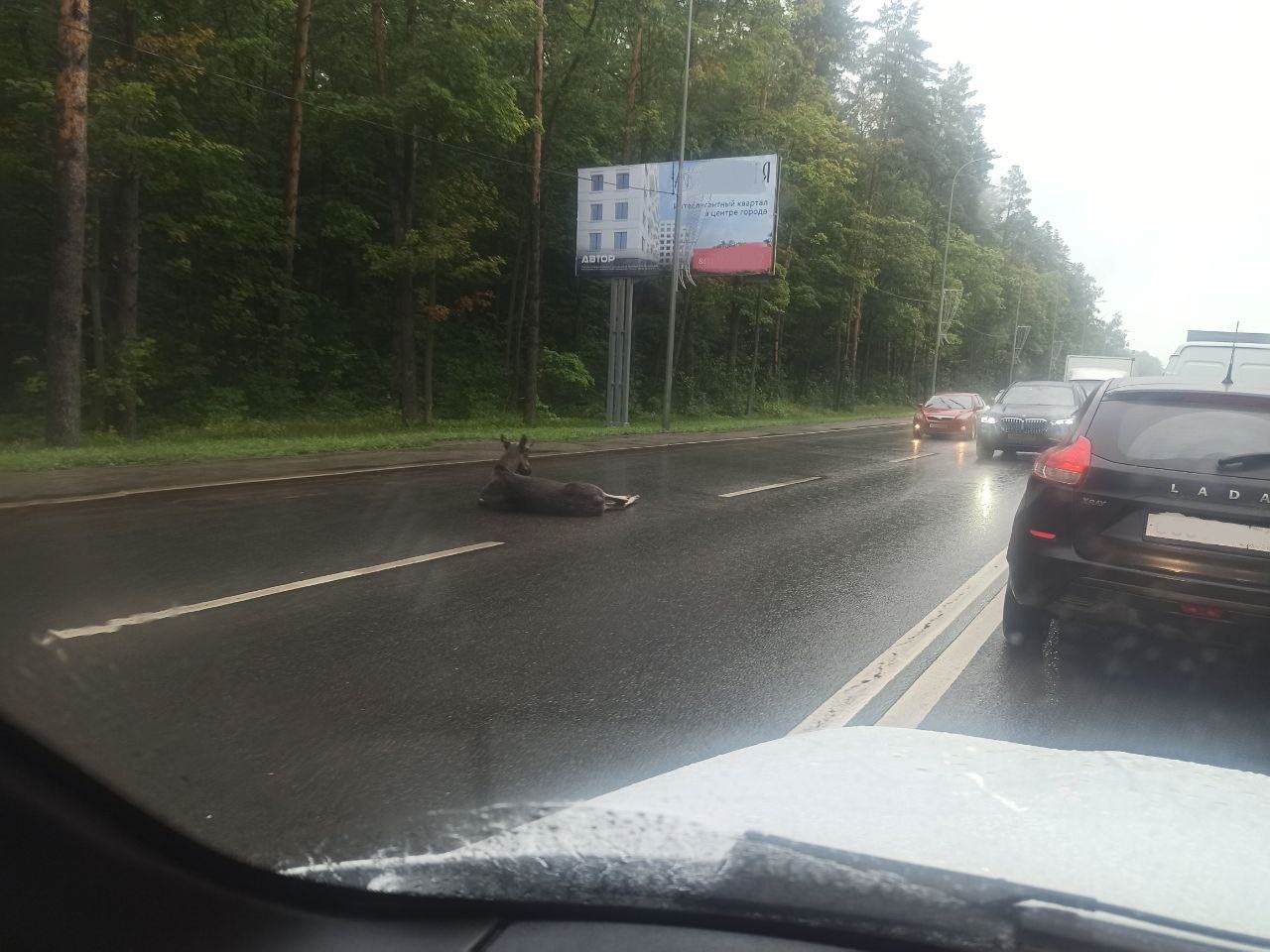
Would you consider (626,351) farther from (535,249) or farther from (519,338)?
(519,338)

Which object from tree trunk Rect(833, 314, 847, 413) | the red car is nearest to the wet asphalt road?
the red car

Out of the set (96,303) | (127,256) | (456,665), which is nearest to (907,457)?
(456,665)

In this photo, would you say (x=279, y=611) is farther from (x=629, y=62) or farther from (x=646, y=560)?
(x=629, y=62)

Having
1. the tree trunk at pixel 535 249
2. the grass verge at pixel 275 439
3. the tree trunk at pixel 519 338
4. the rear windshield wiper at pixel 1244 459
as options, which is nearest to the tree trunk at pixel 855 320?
the tree trunk at pixel 519 338

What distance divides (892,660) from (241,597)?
405 cm

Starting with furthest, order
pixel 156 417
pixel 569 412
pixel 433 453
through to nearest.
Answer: pixel 569 412 < pixel 156 417 < pixel 433 453

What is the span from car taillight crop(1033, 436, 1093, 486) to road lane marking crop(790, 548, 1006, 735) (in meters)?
1.21

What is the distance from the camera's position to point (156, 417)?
24453 mm

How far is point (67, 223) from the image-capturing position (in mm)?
14422

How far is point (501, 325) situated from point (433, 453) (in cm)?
2201

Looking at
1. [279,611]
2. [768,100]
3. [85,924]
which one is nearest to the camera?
[85,924]

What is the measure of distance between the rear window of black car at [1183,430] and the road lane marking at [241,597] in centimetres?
494

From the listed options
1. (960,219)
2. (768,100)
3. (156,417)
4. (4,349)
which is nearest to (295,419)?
(156,417)

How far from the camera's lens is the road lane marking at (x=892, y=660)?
428cm
